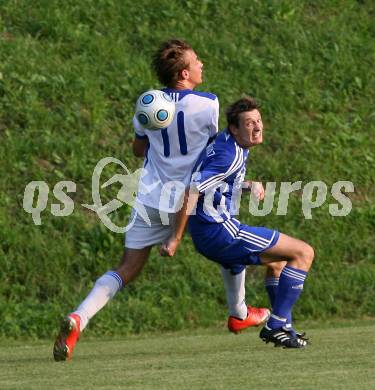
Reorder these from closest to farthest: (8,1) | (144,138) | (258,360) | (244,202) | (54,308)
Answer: (258,360) → (144,138) → (54,308) → (244,202) → (8,1)

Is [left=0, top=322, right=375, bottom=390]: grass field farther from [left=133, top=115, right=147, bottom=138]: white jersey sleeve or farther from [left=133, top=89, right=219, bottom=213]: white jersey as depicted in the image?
[left=133, top=115, right=147, bottom=138]: white jersey sleeve

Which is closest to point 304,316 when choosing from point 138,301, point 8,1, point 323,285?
point 323,285

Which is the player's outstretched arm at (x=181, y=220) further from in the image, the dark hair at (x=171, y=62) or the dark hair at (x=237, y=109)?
the dark hair at (x=171, y=62)

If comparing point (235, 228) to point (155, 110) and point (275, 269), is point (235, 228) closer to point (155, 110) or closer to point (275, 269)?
point (275, 269)

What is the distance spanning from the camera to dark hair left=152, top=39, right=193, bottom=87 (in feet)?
26.1

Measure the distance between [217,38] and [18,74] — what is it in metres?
2.84

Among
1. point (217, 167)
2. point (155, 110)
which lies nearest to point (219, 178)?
point (217, 167)

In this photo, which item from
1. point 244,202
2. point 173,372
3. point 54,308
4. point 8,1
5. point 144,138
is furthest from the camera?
point 8,1

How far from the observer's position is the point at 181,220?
7.61 meters

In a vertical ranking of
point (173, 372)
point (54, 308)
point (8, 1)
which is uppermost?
point (8, 1)

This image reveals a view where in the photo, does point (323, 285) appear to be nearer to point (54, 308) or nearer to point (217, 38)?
point (54, 308)

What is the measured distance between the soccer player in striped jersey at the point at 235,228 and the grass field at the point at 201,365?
1.26 ft

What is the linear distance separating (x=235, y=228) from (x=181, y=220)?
14.2 inches

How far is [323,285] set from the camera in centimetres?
1189
